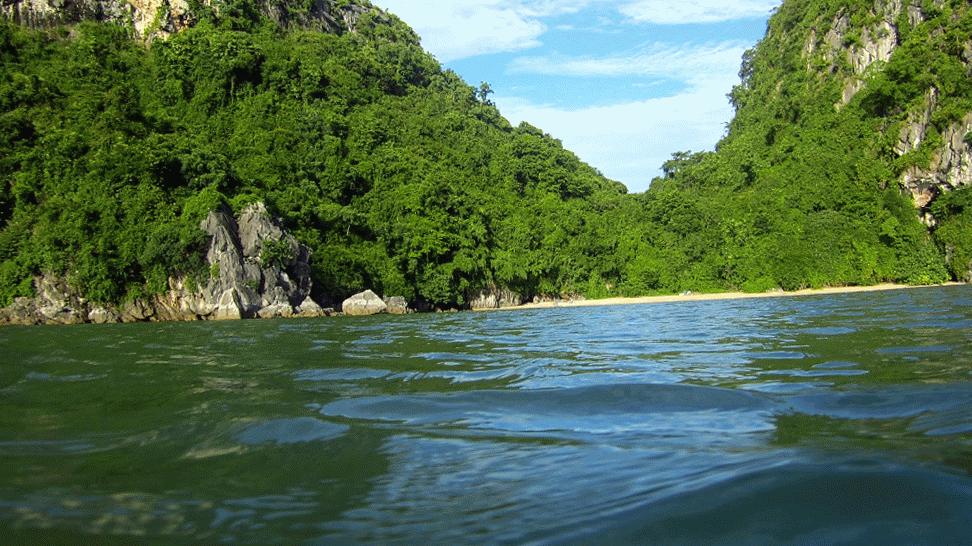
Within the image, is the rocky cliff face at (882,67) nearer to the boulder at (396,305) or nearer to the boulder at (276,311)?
the boulder at (396,305)

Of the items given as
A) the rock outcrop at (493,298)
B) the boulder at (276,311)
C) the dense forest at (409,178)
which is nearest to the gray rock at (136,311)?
the dense forest at (409,178)

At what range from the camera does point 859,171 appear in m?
60.3

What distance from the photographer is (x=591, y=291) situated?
61.7 meters

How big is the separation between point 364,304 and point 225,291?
354 inches

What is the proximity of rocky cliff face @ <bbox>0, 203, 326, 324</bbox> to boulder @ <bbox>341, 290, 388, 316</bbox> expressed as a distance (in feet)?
8.21

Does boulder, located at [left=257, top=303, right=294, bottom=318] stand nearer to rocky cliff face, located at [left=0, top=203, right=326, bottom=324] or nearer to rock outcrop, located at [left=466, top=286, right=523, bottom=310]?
rocky cliff face, located at [left=0, top=203, right=326, bottom=324]

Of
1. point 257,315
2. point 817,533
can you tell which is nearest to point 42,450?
point 817,533

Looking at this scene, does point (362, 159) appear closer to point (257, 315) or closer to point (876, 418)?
point (257, 315)

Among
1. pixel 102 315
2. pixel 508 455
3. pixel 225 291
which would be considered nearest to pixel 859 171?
Result: pixel 225 291

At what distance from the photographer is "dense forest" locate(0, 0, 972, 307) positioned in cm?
4194

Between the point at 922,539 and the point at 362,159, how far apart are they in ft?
198

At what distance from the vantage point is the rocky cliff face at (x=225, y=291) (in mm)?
36719

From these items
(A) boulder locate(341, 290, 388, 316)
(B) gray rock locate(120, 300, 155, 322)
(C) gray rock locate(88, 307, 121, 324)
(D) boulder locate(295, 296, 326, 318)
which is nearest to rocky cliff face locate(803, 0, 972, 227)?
(A) boulder locate(341, 290, 388, 316)

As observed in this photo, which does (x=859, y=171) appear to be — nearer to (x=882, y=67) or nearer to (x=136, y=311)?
(x=882, y=67)
